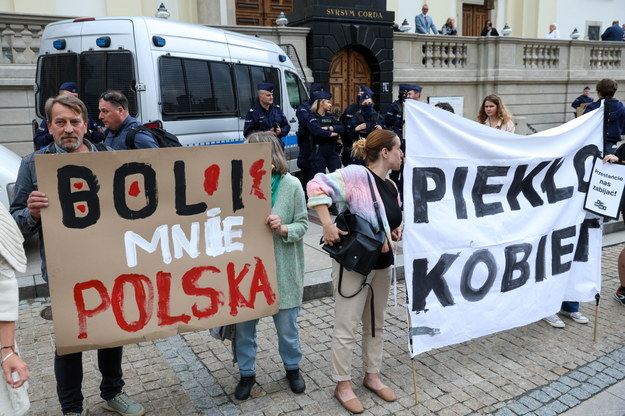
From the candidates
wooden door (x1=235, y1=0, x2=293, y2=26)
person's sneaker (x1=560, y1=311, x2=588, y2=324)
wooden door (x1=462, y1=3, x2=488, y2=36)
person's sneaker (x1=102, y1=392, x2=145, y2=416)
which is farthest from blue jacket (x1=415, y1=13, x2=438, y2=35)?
person's sneaker (x1=102, y1=392, x2=145, y2=416)

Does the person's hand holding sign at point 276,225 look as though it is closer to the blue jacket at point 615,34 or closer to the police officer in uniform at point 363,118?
the police officer in uniform at point 363,118

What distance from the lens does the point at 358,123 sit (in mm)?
8273

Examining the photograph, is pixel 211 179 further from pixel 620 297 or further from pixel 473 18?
pixel 473 18

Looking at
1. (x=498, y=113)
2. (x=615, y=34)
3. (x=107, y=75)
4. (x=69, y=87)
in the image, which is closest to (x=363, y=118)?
(x=498, y=113)

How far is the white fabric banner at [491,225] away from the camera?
3.39 meters

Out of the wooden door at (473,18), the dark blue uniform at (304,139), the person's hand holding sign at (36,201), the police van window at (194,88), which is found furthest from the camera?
the wooden door at (473,18)

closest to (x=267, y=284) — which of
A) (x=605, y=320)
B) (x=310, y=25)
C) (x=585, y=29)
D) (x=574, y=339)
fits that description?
(x=574, y=339)

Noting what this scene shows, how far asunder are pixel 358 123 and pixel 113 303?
6053mm

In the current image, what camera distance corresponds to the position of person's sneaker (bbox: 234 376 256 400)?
3.33 m

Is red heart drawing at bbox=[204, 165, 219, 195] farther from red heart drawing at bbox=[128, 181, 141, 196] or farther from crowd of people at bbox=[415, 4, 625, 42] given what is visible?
crowd of people at bbox=[415, 4, 625, 42]

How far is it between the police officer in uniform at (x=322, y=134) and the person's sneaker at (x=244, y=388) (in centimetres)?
491

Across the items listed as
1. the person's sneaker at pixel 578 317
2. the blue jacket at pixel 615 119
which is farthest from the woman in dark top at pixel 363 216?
the blue jacket at pixel 615 119

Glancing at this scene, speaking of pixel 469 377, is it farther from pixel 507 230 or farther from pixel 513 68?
pixel 513 68

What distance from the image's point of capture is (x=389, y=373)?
12.1 ft
